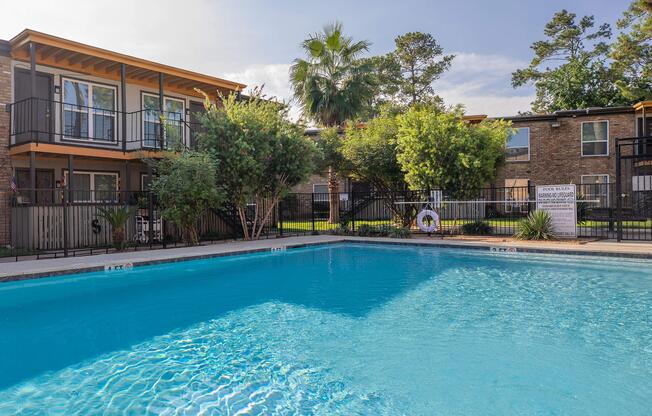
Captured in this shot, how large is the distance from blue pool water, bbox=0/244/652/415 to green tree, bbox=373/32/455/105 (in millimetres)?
25881

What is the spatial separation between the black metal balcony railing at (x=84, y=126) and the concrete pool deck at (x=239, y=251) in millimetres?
3916

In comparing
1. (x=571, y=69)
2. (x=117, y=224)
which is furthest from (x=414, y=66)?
(x=117, y=224)

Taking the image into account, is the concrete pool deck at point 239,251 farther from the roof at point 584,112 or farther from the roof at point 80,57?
the roof at point 584,112

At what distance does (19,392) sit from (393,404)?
130 inches

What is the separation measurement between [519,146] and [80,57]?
2041 cm

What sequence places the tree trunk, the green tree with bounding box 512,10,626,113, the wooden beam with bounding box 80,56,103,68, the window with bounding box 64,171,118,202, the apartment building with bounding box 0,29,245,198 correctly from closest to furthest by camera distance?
the apartment building with bounding box 0,29,245,198, the wooden beam with bounding box 80,56,103,68, the window with bounding box 64,171,118,202, the tree trunk, the green tree with bounding box 512,10,626,113

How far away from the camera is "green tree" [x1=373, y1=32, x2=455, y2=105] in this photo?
107 ft

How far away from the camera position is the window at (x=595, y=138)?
2156 cm

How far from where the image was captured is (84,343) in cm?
512

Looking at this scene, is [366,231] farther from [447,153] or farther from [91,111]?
[91,111]

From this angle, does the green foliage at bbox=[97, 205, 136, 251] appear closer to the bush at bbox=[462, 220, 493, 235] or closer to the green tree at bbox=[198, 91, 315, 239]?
the green tree at bbox=[198, 91, 315, 239]

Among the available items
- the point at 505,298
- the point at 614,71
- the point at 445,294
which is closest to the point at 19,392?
the point at 445,294

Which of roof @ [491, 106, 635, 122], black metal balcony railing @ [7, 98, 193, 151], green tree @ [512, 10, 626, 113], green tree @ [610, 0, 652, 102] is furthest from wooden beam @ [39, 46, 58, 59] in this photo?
green tree @ [512, 10, 626, 113]

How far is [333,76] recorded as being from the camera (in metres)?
19.5
